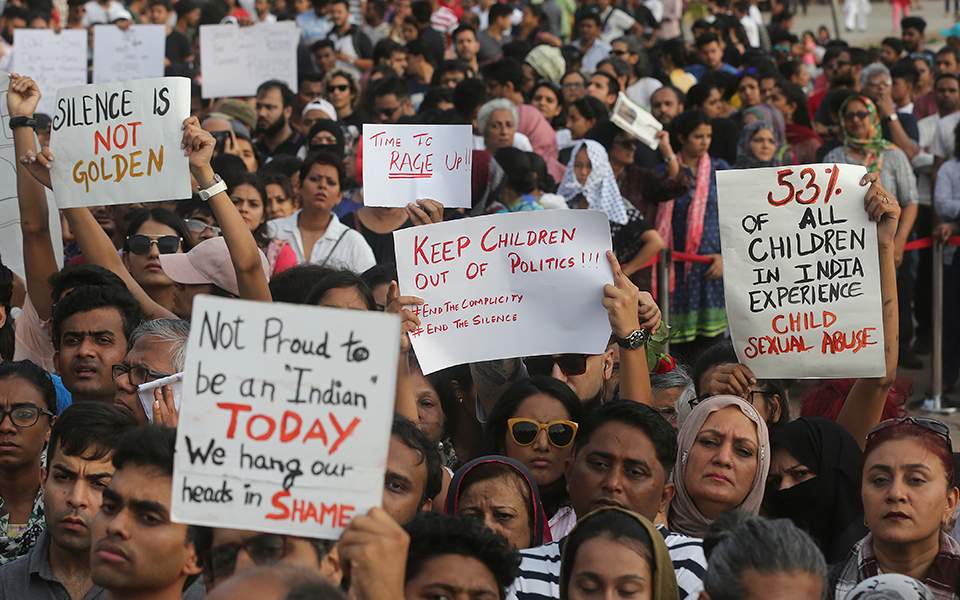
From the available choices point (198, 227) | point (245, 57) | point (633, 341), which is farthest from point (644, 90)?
point (633, 341)

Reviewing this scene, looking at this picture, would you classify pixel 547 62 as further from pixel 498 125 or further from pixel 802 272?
pixel 802 272

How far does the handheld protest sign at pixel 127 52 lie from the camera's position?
513 inches

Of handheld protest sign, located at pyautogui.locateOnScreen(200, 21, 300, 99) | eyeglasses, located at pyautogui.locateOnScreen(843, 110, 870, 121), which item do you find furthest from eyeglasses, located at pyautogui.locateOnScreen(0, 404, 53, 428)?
handheld protest sign, located at pyautogui.locateOnScreen(200, 21, 300, 99)

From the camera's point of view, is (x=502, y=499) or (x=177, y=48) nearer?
(x=502, y=499)

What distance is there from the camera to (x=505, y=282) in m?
5.91

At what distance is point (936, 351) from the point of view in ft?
33.9

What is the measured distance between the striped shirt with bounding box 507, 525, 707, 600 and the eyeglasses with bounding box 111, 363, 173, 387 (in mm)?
1663

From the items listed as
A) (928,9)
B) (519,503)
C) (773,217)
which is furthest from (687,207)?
(928,9)

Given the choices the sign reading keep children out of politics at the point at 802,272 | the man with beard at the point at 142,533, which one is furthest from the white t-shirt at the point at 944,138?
the man with beard at the point at 142,533

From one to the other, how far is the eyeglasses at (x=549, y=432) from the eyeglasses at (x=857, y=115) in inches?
227

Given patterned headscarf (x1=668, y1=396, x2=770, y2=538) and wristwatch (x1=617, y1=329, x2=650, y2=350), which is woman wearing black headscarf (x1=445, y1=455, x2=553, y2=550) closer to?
patterned headscarf (x1=668, y1=396, x2=770, y2=538)

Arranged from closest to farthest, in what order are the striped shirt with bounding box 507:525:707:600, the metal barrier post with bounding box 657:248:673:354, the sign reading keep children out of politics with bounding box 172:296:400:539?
the sign reading keep children out of politics with bounding box 172:296:400:539 → the striped shirt with bounding box 507:525:707:600 → the metal barrier post with bounding box 657:248:673:354

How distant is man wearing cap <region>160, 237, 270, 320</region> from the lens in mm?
6777

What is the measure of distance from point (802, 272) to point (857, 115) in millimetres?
5020
